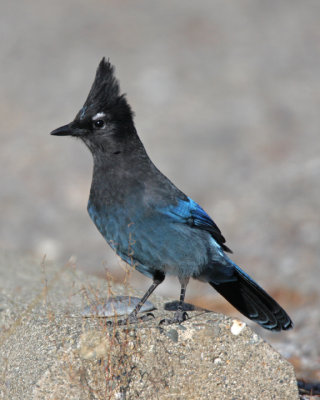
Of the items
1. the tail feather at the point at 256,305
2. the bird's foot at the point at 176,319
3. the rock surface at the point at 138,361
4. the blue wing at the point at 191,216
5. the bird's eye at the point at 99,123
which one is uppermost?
the bird's eye at the point at 99,123

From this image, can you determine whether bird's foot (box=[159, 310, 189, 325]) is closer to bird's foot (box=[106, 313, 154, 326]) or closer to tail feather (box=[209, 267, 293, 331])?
bird's foot (box=[106, 313, 154, 326])

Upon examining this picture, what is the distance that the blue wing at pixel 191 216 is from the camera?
4203 mm

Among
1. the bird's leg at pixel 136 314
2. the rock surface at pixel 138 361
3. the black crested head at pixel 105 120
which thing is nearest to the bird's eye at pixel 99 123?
the black crested head at pixel 105 120

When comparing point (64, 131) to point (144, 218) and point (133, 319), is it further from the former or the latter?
point (133, 319)

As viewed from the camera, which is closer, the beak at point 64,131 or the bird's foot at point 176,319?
the bird's foot at point 176,319

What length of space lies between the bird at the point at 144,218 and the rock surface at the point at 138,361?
205mm

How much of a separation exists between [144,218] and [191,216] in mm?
358

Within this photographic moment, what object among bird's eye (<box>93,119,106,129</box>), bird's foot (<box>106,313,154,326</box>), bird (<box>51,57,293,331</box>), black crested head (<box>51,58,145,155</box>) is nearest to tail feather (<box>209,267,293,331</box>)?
bird (<box>51,57,293,331</box>)

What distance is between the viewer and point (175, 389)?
12.0ft

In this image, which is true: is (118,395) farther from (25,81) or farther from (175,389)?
(25,81)

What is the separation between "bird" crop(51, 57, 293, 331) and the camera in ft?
13.3

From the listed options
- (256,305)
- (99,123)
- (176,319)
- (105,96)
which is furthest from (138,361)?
(105,96)

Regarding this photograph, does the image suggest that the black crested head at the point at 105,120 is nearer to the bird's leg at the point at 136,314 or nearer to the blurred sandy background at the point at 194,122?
the bird's leg at the point at 136,314

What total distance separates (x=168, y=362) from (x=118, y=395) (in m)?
0.32
